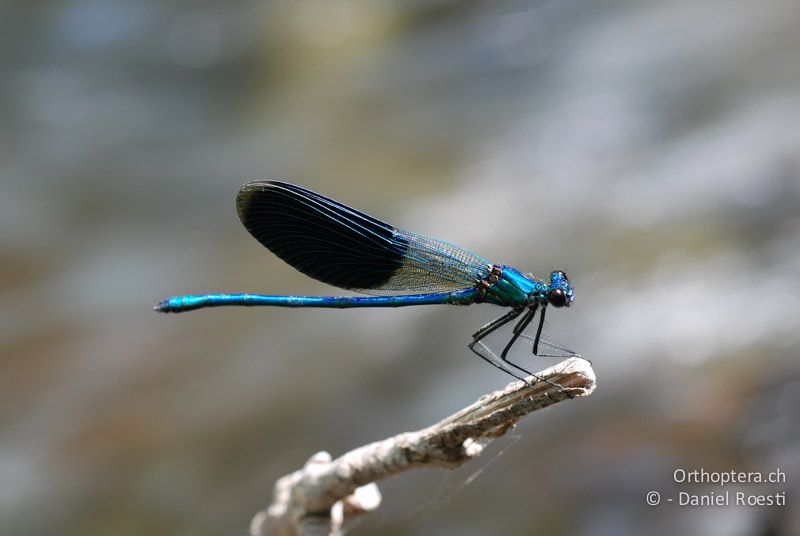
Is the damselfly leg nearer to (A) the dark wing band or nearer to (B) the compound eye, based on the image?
(B) the compound eye

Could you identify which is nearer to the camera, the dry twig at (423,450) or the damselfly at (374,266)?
the dry twig at (423,450)

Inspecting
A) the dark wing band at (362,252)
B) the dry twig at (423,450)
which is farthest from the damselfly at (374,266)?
the dry twig at (423,450)

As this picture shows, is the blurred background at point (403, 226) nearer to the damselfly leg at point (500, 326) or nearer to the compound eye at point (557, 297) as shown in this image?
the damselfly leg at point (500, 326)

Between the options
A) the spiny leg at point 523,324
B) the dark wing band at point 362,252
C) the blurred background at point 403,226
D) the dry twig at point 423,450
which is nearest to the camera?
the dry twig at point 423,450

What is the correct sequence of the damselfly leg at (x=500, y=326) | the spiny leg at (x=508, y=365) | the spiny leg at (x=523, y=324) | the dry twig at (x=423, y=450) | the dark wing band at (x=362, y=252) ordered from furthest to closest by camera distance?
the dark wing band at (x=362, y=252), the spiny leg at (x=523, y=324), the damselfly leg at (x=500, y=326), the spiny leg at (x=508, y=365), the dry twig at (x=423, y=450)

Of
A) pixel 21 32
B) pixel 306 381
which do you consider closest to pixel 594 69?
pixel 306 381

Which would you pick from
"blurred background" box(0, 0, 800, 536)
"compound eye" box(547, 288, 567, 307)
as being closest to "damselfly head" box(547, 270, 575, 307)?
"compound eye" box(547, 288, 567, 307)

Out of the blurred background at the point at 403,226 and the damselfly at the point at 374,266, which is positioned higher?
the blurred background at the point at 403,226

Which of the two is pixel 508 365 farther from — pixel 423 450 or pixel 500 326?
pixel 423 450
